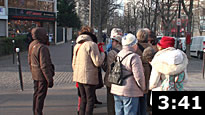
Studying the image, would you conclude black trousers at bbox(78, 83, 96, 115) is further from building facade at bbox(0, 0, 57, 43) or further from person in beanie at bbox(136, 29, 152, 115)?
building facade at bbox(0, 0, 57, 43)

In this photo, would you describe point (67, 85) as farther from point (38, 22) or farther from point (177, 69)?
point (38, 22)

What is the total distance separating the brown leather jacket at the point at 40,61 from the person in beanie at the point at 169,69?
200 cm

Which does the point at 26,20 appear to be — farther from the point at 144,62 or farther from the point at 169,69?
the point at 169,69

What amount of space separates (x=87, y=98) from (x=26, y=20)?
24.6 metres

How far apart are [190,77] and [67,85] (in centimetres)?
523

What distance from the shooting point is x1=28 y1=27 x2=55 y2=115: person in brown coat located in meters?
4.77

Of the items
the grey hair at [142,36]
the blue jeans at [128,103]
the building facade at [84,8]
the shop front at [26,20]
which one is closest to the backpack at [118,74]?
the blue jeans at [128,103]

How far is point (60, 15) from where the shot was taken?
144 ft

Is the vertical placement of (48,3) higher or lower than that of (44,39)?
higher

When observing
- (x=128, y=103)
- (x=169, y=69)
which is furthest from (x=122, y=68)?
(x=169, y=69)

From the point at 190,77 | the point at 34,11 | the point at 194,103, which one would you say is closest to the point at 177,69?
the point at 194,103

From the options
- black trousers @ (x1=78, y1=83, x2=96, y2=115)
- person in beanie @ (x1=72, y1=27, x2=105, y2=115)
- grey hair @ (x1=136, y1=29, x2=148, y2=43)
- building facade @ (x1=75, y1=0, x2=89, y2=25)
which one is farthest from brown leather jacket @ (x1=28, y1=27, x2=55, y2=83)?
building facade @ (x1=75, y1=0, x2=89, y2=25)

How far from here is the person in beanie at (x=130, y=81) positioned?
3900mm

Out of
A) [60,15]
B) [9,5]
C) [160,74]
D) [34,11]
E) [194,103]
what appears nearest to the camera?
[194,103]
